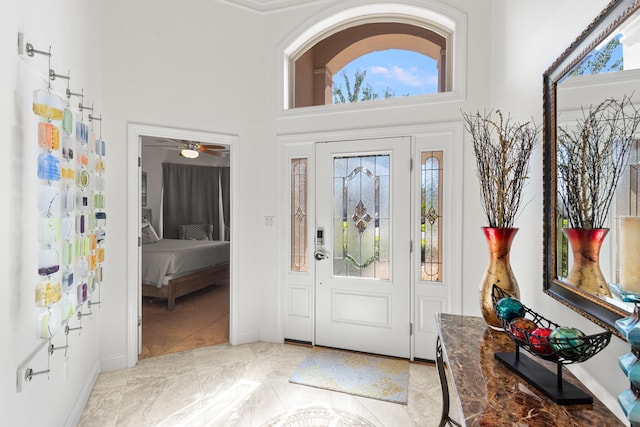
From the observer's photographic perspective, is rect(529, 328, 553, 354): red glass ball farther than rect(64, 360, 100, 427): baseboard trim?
No

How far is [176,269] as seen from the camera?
15.3 feet

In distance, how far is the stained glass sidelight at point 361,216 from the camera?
319 cm

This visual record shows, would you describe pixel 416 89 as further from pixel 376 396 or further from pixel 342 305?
pixel 376 396

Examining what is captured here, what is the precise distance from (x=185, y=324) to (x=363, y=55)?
370 cm

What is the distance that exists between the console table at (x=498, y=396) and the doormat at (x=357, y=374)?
1.29 m

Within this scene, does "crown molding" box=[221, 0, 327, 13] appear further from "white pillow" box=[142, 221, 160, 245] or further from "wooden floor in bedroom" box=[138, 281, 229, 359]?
"white pillow" box=[142, 221, 160, 245]

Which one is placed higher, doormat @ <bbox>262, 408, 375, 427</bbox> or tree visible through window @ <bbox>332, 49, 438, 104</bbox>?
tree visible through window @ <bbox>332, 49, 438, 104</bbox>

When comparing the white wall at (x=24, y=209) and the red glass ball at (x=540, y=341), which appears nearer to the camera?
the red glass ball at (x=540, y=341)

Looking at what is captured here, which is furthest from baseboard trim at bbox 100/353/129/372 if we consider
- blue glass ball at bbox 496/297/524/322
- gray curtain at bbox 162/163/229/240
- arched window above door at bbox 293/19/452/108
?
gray curtain at bbox 162/163/229/240

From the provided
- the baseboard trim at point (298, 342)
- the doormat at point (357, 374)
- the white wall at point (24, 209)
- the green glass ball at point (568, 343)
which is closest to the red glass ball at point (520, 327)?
the green glass ball at point (568, 343)

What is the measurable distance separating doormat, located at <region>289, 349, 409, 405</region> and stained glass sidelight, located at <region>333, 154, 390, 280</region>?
2.54ft

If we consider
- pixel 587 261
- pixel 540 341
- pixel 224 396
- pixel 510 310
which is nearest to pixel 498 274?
pixel 510 310

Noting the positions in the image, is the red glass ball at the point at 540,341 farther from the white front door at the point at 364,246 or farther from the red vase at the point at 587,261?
the white front door at the point at 364,246

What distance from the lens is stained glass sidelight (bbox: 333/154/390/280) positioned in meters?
3.19
